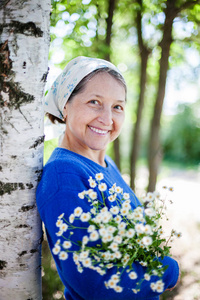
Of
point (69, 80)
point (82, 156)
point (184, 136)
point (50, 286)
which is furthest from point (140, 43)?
point (184, 136)

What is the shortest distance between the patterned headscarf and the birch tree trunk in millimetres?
257

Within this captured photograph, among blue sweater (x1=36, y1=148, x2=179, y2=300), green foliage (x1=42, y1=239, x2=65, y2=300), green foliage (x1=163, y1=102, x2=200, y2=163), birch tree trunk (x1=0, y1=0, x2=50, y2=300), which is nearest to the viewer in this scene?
blue sweater (x1=36, y1=148, x2=179, y2=300)

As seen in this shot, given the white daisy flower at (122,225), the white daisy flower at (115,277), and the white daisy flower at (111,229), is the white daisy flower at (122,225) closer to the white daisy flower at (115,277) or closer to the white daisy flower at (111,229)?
the white daisy flower at (111,229)

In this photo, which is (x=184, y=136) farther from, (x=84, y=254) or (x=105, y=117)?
(x=84, y=254)

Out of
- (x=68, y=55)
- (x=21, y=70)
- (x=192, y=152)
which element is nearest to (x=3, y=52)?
(x=21, y=70)

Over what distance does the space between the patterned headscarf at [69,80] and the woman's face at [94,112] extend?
0.06 metres

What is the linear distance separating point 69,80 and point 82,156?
1.60 feet

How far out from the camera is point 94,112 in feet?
5.61

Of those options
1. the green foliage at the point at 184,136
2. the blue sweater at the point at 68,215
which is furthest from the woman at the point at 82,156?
the green foliage at the point at 184,136

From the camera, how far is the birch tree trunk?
136 centimetres

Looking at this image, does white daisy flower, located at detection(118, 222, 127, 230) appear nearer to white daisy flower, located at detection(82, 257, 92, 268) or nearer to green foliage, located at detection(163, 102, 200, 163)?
white daisy flower, located at detection(82, 257, 92, 268)

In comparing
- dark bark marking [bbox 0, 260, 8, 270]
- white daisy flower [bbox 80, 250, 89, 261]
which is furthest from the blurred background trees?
white daisy flower [bbox 80, 250, 89, 261]

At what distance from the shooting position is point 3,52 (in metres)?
1.36

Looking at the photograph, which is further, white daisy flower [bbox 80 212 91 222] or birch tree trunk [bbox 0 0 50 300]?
birch tree trunk [bbox 0 0 50 300]
